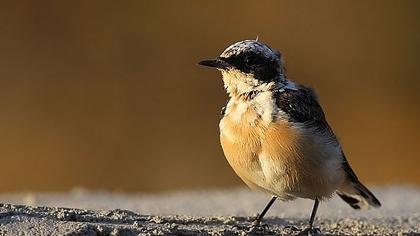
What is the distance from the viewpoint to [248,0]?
20656 mm

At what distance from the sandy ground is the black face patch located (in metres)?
1.17

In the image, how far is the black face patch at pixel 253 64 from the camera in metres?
8.43

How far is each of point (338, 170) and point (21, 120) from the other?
1070cm

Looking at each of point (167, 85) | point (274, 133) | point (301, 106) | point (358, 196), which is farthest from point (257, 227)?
point (167, 85)

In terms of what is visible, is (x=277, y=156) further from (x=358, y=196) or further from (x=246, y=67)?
(x=358, y=196)

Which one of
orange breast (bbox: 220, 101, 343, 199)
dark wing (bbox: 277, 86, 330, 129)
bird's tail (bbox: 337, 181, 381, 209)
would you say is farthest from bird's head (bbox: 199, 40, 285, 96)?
bird's tail (bbox: 337, 181, 381, 209)

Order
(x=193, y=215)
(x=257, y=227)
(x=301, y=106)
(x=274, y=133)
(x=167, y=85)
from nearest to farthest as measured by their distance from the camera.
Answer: (x=257, y=227) < (x=274, y=133) < (x=301, y=106) < (x=193, y=215) < (x=167, y=85)

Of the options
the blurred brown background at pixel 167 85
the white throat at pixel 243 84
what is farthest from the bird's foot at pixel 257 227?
the blurred brown background at pixel 167 85

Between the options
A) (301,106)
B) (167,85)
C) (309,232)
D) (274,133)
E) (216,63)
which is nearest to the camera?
(274,133)

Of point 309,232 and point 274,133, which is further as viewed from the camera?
point 309,232

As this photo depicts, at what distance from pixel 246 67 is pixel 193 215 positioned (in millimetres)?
1492

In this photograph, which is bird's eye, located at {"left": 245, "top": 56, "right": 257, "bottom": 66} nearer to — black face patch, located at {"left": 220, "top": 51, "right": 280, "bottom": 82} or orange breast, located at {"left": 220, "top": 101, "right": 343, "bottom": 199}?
black face patch, located at {"left": 220, "top": 51, "right": 280, "bottom": 82}

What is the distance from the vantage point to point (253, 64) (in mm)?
8438

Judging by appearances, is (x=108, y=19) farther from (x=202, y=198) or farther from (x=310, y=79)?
(x=202, y=198)
